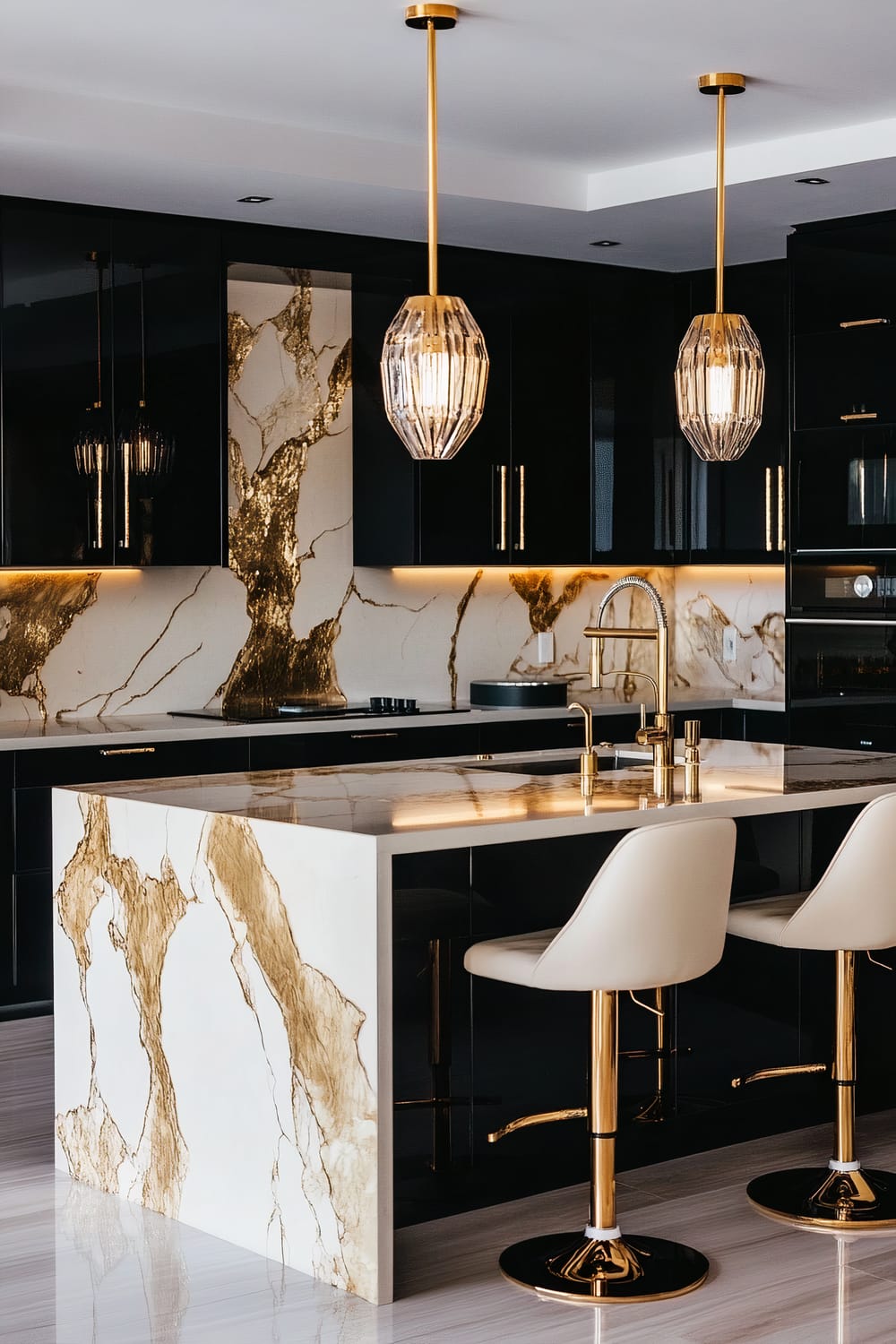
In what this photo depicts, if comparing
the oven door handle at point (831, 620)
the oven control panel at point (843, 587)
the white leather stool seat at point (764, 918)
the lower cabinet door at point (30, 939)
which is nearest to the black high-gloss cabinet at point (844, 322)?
the oven control panel at point (843, 587)

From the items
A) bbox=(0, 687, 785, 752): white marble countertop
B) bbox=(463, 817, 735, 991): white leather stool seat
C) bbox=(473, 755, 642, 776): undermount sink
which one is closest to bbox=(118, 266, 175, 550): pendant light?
bbox=(0, 687, 785, 752): white marble countertop

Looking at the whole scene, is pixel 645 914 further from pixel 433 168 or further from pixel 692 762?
pixel 433 168

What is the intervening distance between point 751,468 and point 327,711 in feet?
6.51

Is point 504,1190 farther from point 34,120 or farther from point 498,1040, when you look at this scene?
point 34,120

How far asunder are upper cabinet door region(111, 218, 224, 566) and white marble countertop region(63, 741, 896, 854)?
1783 millimetres

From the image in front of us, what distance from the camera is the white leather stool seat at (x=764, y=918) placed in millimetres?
3701

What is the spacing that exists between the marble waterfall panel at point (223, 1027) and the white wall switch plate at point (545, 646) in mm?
3530

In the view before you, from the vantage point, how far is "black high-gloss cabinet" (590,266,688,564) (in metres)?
6.90

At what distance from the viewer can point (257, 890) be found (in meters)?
3.45

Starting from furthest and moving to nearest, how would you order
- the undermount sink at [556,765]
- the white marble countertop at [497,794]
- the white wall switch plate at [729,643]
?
the white wall switch plate at [729,643] → the undermount sink at [556,765] → the white marble countertop at [497,794]

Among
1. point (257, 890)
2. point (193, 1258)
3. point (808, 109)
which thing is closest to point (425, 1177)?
point (193, 1258)

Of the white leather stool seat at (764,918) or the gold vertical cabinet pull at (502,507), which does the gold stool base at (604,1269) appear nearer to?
the white leather stool seat at (764,918)

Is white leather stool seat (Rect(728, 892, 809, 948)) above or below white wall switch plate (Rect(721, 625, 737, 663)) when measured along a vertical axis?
below

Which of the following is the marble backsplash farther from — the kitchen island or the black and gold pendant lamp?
the kitchen island
